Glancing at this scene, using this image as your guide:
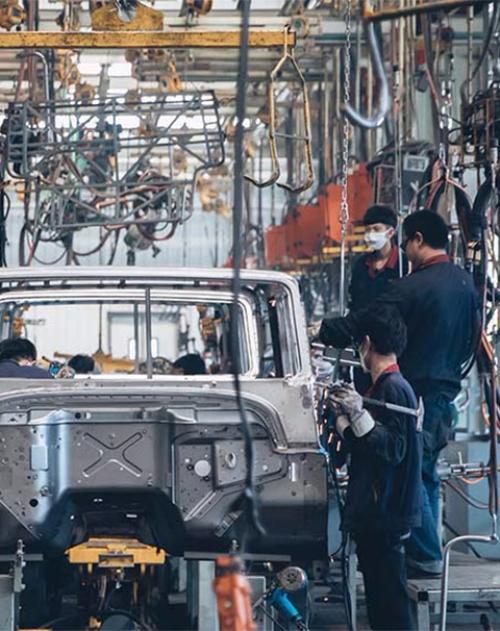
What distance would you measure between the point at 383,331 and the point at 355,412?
0.44 metres

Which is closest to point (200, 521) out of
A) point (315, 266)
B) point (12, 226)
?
point (315, 266)

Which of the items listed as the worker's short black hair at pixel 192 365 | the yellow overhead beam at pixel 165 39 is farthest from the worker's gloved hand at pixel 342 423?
the worker's short black hair at pixel 192 365

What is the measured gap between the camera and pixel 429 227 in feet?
29.4

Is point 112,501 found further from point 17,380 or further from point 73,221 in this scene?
point 73,221

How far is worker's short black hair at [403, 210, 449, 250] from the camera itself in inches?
352

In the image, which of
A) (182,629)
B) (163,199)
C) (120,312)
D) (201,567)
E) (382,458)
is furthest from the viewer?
(120,312)

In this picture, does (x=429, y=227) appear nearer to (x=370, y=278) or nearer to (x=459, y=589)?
(x=370, y=278)

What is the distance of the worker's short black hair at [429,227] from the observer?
893 centimetres

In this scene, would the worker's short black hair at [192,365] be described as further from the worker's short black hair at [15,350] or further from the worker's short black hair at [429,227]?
the worker's short black hair at [429,227]

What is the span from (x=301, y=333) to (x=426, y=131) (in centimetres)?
730

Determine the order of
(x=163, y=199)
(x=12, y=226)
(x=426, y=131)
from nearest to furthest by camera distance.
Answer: (x=163, y=199)
(x=426, y=131)
(x=12, y=226)

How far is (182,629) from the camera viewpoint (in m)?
8.84

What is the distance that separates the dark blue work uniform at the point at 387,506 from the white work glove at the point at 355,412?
0.06m

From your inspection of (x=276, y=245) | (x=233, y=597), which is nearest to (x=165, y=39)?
(x=233, y=597)
